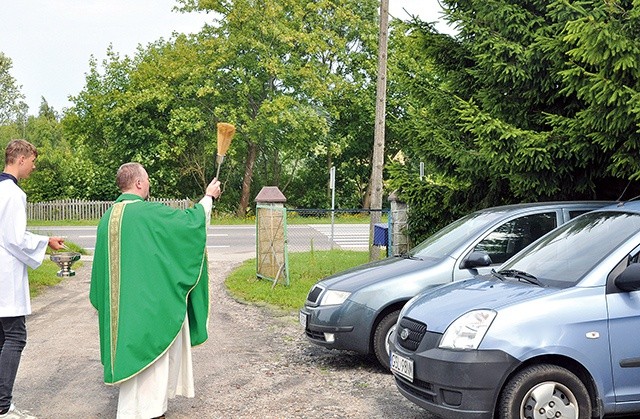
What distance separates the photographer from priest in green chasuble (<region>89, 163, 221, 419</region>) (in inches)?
219

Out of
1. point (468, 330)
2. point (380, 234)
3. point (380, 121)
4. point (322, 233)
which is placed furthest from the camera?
point (322, 233)

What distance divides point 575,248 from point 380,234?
8.68m

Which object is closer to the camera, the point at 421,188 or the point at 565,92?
the point at 565,92

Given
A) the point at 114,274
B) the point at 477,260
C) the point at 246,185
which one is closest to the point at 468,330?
the point at 477,260

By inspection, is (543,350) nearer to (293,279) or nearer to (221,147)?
(221,147)

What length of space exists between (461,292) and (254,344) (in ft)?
12.9

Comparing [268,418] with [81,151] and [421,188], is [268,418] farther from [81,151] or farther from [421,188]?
[81,151]

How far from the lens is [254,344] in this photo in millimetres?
9031

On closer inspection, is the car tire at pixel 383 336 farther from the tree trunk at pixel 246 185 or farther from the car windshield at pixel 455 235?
the tree trunk at pixel 246 185

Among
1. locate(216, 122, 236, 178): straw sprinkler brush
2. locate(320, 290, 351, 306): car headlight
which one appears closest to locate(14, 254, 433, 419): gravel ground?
locate(320, 290, 351, 306): car headlight

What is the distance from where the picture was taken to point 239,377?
737cm

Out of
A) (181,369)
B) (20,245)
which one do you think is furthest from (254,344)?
(20,245)

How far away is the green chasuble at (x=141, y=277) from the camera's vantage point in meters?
5.56

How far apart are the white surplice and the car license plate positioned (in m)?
2.74
